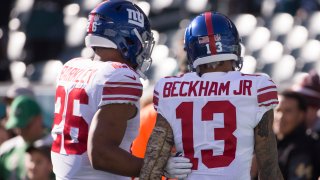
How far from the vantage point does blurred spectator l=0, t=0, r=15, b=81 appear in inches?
522

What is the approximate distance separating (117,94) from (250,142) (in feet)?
2.00

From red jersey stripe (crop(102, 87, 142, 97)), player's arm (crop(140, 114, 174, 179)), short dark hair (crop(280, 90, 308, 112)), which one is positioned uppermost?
red jersey stripe (crop(102, 87, 142, 97))

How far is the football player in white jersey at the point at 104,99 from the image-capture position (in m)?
4.63

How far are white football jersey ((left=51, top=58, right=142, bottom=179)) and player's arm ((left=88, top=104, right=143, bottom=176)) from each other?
5 cm

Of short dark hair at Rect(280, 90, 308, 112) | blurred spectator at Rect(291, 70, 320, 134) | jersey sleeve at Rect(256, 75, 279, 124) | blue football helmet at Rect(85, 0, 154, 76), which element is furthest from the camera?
blurred spectator at Rect(291, 70, 320, 134)

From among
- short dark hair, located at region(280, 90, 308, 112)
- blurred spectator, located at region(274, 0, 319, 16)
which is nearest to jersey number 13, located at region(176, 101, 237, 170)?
short dark hair, located at region(280, 90, 308, 112)

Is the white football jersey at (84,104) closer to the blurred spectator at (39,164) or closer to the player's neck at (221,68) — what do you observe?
the player's neck at (221,68)

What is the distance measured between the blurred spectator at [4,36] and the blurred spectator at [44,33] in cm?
36

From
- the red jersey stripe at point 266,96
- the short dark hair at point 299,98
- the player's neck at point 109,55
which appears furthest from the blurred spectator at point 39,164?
the red jersey stripe at point 266,96

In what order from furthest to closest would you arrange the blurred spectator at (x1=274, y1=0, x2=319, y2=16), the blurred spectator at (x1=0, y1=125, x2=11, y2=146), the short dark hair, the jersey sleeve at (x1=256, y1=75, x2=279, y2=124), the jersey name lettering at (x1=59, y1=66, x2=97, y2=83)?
the blurred spectator at (x1=274, y1=0, x2=319, y2=16)
the blurred spectator at (x1=0, y1=125, x2=11, y2=146)
the short dark hair
the jersey name lettering at (x1=59, y1=66, x2=97, y2=83)
the jersey sleeve at (x1=256, y1=75, x2=279, y2=124)

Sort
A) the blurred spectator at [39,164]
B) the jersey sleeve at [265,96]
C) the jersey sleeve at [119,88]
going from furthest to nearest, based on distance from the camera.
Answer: the blurred spectator at [39,164], the jersey sleeve at [119,88], the jersey sleeve at [265,96]

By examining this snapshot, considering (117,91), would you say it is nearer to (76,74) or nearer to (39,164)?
(76,74)

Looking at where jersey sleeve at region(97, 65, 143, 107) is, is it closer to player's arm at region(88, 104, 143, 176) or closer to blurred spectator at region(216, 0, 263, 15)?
player's arm at region(88, 104, 143, 176)

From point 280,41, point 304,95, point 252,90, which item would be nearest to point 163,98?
point 252,90
